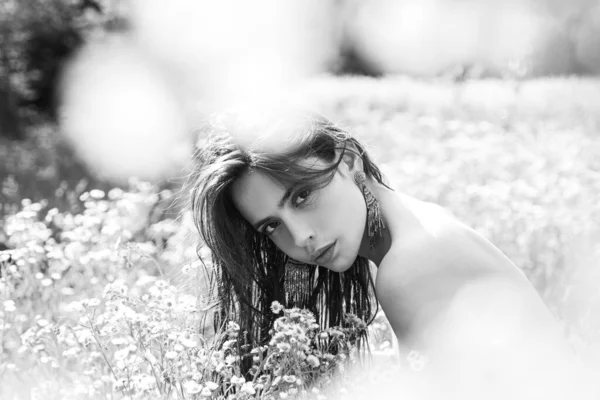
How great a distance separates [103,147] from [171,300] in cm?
628

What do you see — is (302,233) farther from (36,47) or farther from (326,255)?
(36,47)

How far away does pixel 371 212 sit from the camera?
251 centimetres

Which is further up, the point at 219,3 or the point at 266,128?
the point at 266,128

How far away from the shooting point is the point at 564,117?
820 cm

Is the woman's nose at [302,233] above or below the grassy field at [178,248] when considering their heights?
above

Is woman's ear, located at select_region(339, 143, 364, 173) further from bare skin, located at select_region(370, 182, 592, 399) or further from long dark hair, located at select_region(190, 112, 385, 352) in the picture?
bare skin, located at select_region(370, 182, 592, 399)

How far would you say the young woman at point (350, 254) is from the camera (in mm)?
2105

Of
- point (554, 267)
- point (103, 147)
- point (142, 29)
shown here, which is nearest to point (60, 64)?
point (142, 29)

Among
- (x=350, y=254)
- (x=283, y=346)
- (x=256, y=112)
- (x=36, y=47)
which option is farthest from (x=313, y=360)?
(x=36, y=47)

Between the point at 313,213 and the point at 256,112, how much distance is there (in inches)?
16.2

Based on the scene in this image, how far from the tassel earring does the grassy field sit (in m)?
0.33

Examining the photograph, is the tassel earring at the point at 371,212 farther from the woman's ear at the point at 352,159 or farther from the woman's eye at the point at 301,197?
the woman's eye at the point at 301,197

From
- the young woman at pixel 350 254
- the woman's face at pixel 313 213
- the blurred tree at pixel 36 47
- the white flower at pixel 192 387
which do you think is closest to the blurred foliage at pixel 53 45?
the blurred tree at pixel 36 47

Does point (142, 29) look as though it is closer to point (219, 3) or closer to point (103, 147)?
point (219, 3)
